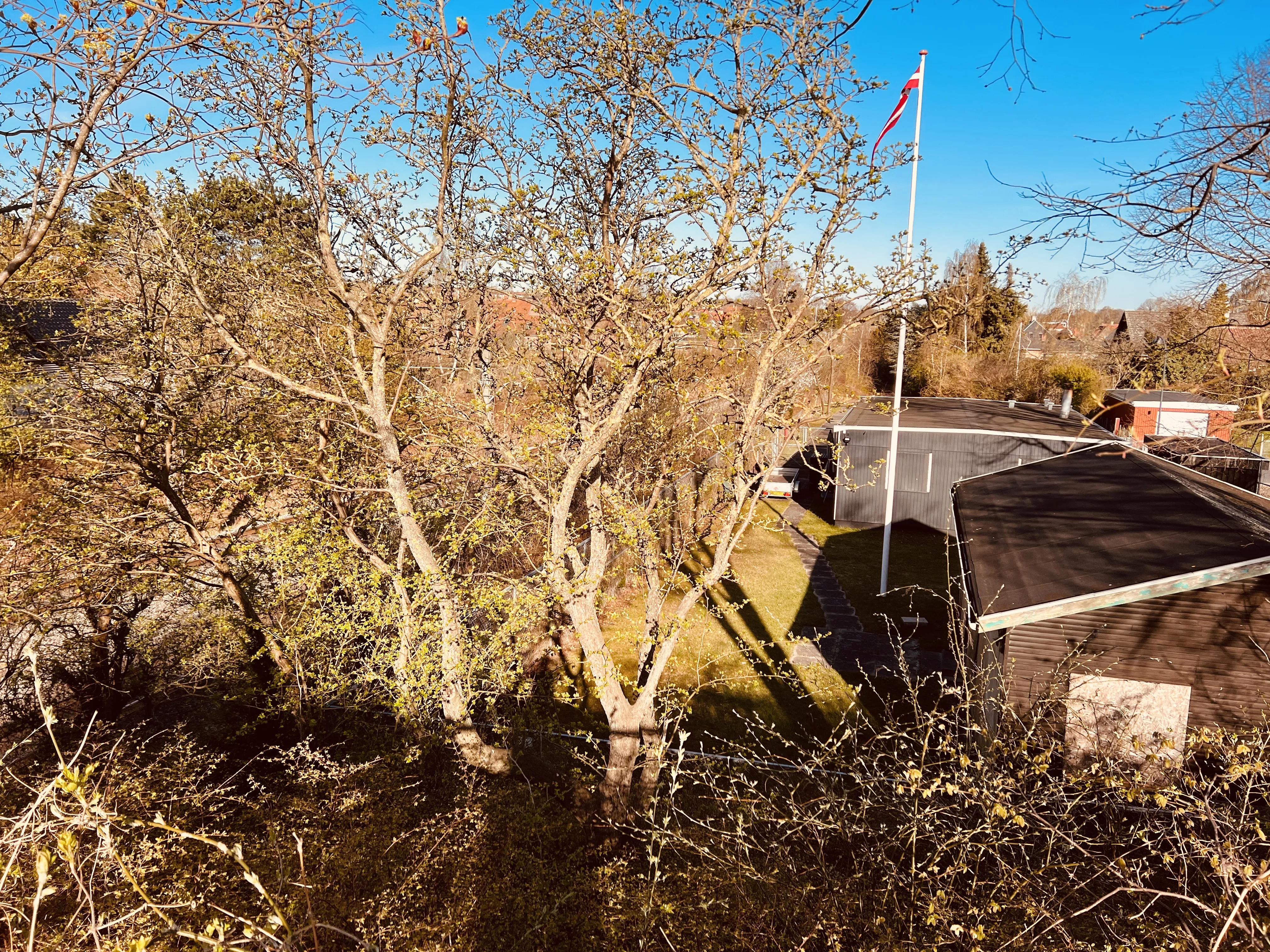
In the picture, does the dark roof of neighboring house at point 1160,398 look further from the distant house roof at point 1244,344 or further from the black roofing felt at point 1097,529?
the distant house roof at point 1244,344

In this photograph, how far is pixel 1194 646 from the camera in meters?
6.91

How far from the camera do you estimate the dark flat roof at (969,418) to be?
1952 cm

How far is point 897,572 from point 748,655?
638cm

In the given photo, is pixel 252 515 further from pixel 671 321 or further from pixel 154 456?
pixel 671 321

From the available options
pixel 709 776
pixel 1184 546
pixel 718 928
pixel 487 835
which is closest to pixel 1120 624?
pixel 1184 546

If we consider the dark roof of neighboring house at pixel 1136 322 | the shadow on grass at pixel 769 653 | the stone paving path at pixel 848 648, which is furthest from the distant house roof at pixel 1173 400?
the shadow on grass at pixel 769 653

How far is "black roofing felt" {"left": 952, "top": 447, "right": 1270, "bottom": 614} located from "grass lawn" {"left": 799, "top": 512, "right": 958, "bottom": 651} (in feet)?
4.48

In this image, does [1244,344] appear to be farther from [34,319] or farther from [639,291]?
[34,319]

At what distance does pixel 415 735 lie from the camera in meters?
7.32

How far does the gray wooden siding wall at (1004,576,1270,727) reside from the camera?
6.73m

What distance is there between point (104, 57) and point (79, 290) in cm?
647

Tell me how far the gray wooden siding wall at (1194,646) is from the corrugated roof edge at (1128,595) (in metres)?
0.22

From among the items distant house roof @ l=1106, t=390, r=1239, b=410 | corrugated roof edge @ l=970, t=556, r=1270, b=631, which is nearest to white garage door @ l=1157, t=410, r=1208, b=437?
distant house roof @ l=1106, t=390, r=1239, b=410

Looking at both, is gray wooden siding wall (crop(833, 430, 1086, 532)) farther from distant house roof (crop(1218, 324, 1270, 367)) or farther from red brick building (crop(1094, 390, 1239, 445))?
distant house roof (crop(1218, 324, 1270, 367))
